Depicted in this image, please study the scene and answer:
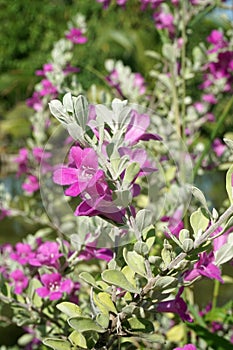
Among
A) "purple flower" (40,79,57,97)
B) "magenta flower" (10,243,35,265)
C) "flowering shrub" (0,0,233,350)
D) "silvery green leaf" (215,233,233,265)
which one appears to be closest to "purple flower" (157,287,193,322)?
"flowering shrub" (0,0,233,350)

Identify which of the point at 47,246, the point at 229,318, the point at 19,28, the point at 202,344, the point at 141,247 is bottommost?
the point at 19,28

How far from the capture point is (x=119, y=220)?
0.54m

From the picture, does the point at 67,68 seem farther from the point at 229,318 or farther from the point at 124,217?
the point at 124,217

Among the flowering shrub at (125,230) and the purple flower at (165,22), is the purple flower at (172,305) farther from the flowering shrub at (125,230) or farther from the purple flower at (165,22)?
the purple flower at (165,22)

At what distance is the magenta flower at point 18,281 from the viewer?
0.80m

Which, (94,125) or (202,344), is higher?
(94,125)

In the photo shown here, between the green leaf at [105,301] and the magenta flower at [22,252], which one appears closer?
the green leaf at [105,301]

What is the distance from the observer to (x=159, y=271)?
530 millimetres

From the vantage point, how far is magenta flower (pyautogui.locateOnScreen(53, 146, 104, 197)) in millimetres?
501

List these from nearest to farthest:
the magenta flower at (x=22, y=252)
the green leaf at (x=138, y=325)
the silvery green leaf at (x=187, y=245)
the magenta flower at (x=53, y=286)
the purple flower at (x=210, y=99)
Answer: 1. the silvery green leaf at (x=187, y=245)
2. the green leaf at (x=138, y=325)
3. the magenta flower at (x=53, y=286)
4. the magenta flower at (x=22, y=252)
5. the purple flower at (x=210, y=99)

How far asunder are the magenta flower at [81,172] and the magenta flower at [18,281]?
314mm

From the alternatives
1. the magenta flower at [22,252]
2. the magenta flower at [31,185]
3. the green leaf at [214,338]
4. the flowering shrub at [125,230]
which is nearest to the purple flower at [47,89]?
the flowering shrub at [125,230]

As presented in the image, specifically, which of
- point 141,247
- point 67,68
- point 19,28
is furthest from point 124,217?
point 19,28

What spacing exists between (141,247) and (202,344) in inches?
20.0
